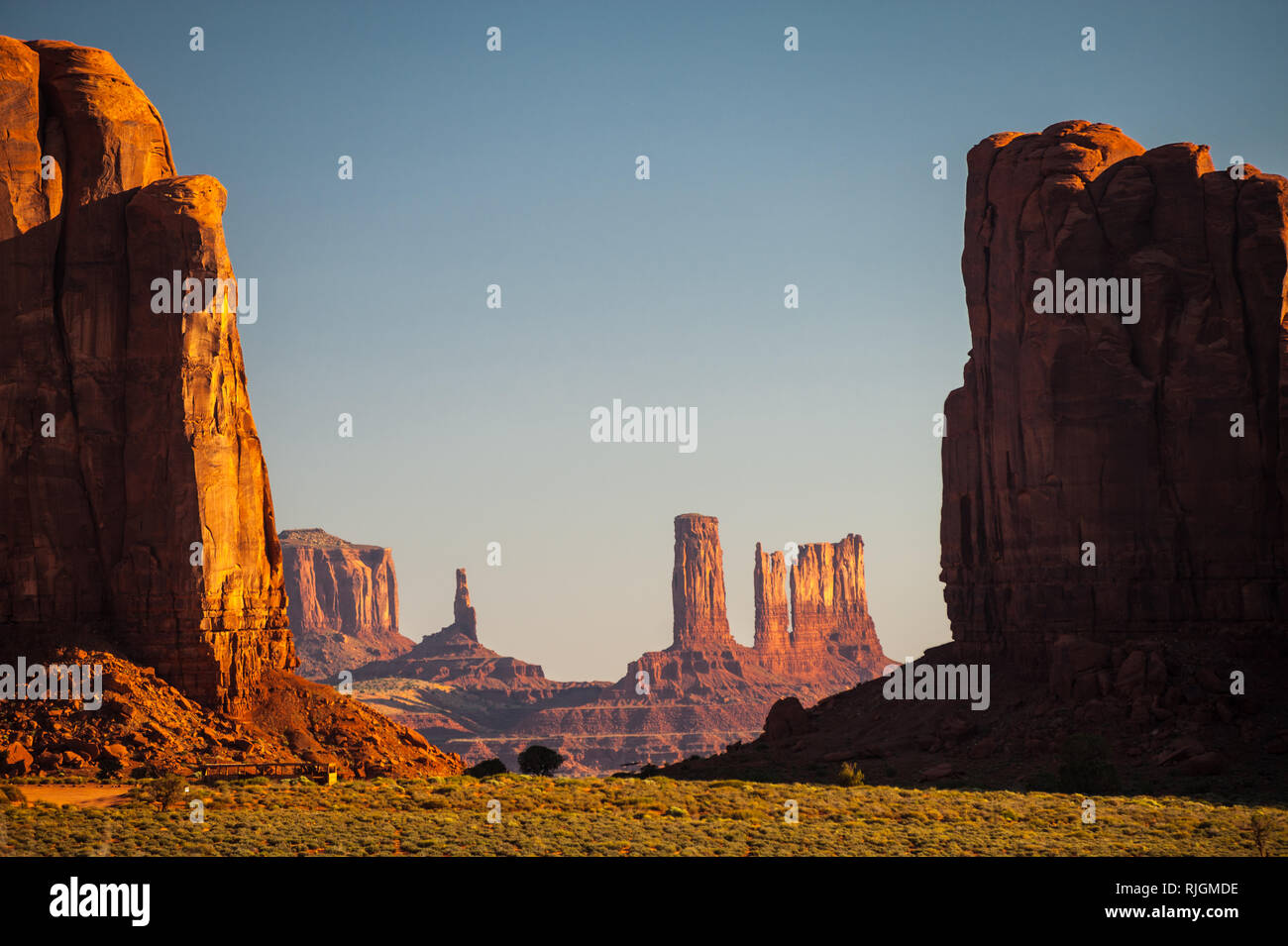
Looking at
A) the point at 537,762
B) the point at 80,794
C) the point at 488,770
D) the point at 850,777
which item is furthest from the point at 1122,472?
the point at 80,794

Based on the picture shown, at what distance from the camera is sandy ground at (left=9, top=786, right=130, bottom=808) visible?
166 feet

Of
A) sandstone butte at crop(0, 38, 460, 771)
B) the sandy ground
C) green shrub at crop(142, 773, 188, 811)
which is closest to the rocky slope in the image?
sandstone butte at crop(0, 38, 460, 771)

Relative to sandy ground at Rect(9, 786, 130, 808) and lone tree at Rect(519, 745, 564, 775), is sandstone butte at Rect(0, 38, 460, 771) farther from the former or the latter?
sandy ground at Rect(9, 786, 130, 808)

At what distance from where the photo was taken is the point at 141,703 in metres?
60.4

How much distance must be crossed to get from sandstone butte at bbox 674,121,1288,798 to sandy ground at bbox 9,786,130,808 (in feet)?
78.3

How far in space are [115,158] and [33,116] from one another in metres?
3.45

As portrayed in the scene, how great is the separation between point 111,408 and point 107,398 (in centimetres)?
42

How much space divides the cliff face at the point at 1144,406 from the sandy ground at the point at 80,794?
37.3m

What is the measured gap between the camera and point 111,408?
63.8 meters

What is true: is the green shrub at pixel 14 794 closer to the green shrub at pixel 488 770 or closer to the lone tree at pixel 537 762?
the green shrub at pixel 488 770

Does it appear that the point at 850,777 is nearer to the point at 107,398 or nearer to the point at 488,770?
the point at 488,770

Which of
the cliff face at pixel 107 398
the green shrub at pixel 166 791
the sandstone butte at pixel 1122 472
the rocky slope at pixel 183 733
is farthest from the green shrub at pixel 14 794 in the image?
the sandstone butte at pixel 1122 472
